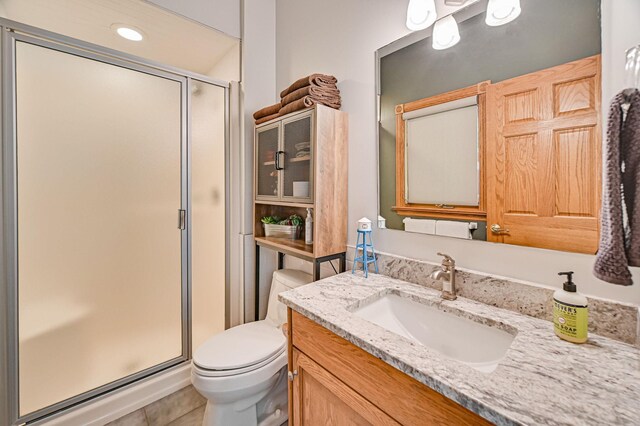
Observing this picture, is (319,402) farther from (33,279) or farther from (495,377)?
(33,279)

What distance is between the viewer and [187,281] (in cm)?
171

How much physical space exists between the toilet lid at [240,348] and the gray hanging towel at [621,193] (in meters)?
1.21

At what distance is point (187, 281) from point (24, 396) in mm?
810

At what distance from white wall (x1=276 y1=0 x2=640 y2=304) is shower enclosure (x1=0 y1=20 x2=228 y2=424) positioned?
0.64 meters

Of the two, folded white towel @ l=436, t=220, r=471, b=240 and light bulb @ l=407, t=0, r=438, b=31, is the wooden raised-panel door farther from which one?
light bulb @ l=407, t=0, r=438, b=31

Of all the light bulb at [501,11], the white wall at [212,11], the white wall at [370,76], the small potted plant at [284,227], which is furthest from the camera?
the small potted plant at [284,227]

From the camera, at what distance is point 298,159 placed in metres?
1.42

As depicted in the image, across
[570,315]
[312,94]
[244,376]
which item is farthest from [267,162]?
[570,315]

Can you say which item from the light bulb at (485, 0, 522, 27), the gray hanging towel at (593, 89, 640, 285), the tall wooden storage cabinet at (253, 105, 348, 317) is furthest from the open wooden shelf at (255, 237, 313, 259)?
the light bulb at (485, 0, 522, 27)

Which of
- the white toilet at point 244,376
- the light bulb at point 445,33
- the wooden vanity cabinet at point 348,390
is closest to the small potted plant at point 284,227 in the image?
the white toilet at point 244,376

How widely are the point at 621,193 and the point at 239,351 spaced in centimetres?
138

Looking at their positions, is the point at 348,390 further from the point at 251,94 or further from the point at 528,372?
the point at 251,94

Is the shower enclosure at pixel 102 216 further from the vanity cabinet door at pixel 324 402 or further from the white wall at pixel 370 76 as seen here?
the vanity cabinet door at pixel 324 402

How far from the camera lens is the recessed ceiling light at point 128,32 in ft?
Answer: 5.43
